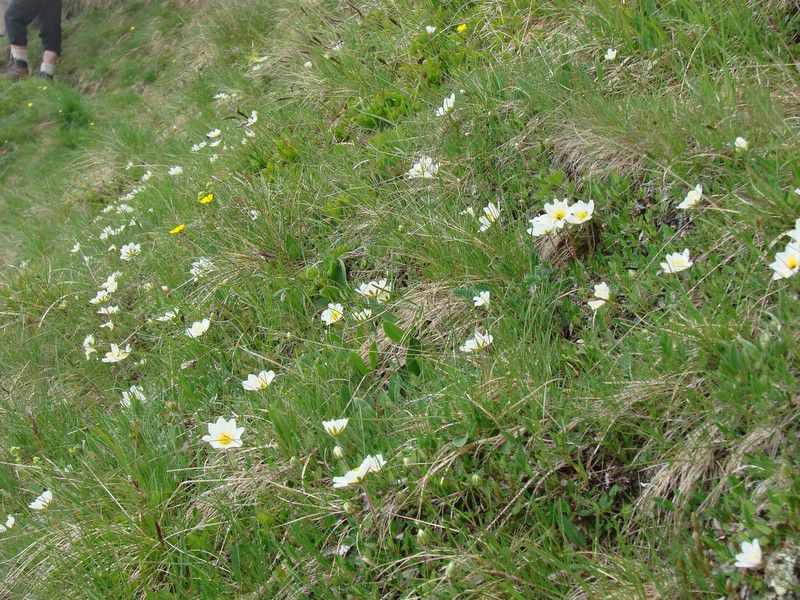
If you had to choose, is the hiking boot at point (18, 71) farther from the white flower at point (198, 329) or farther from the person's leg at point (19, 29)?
the white flower at point (198, 329)

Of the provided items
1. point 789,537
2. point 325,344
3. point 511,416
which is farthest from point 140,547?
point 789,537

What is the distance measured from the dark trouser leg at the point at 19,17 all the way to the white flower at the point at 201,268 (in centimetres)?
872

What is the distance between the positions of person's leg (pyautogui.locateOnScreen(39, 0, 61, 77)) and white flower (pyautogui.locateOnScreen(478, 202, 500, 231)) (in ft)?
30.5

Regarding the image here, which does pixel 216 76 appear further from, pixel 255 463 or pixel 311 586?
pixel 311 586

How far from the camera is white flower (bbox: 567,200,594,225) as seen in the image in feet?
7.55

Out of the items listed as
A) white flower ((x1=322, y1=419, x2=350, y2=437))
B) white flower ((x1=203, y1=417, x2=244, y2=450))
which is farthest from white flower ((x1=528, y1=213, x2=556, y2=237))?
white flower ((x1=203, y1=417, x2=244, y2=450))

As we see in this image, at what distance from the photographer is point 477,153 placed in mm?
2971

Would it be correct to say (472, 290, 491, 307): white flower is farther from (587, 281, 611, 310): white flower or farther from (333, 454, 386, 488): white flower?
(333, 454, 386, 488): white flower

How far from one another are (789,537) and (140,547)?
1.78 metres

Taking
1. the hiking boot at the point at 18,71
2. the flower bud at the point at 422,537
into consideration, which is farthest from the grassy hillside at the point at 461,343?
the hiking boot at the point at 18,71

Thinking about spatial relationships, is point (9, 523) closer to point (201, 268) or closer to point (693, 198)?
point (201, 268)

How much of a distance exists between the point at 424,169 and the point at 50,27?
9.11 meters

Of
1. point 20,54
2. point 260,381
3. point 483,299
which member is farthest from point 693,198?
point 20,54

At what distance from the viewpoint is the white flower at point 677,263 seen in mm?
1959
